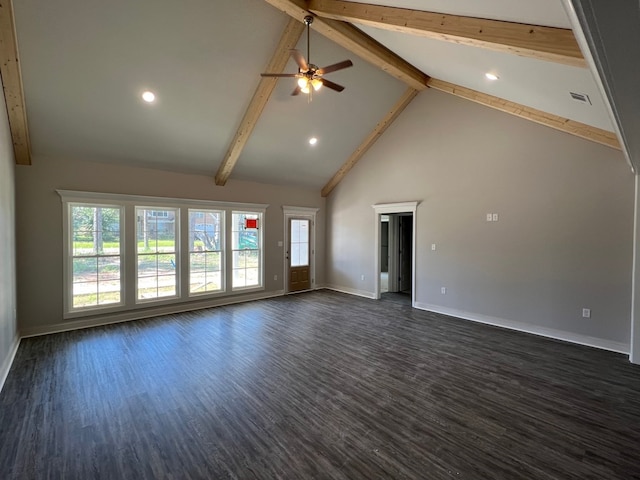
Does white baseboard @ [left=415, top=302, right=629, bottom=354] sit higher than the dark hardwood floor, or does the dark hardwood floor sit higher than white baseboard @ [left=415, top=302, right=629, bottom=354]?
white baseboard @ [left=415, top=302, right=629, bottom=354]

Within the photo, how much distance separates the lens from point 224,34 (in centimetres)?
387

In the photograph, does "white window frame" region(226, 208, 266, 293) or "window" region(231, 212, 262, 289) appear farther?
"window" region(231, 212, 262, 289)

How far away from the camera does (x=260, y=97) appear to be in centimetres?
482

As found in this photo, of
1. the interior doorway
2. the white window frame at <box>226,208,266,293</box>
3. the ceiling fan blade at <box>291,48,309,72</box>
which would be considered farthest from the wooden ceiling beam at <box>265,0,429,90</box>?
the white window frame at <box>226,208,266,293</box>

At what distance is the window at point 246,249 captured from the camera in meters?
7.08

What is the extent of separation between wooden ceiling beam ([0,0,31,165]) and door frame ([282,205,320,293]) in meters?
4.84

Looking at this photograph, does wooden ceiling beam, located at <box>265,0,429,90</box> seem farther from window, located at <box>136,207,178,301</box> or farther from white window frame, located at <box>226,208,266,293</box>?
window, located at <box>136,207,178,301</box>

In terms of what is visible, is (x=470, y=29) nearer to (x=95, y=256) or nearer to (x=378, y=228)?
(x=378, y=228)

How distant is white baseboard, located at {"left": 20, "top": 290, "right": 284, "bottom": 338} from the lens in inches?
189

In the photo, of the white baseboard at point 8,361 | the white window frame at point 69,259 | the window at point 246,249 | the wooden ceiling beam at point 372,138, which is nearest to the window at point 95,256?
the white window frame at point 69,259

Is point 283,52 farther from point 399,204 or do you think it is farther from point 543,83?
point 399,204

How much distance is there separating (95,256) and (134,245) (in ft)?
2.02

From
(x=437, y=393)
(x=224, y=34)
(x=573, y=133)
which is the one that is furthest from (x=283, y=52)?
(x=437, y=393)

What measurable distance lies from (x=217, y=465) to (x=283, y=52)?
4797 millimetres
